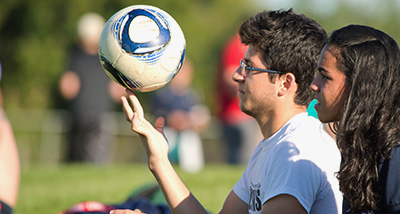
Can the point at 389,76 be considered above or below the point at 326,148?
above

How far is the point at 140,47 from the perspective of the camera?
316 cm

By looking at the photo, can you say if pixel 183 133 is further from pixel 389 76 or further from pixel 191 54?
pixel 191 54

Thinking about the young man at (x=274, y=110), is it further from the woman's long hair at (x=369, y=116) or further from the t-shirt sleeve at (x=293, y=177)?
the woman's long hair at (x=369, y=116)

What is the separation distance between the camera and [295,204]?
273 centimetres

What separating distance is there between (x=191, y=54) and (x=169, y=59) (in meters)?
24.9

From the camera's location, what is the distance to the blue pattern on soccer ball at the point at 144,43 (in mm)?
3156

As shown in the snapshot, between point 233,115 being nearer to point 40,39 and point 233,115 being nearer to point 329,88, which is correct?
point 329,88

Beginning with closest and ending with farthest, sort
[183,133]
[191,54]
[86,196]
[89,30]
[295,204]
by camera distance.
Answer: [295,204]
[86,196]
[89,30]
[183,133]
[191,54]

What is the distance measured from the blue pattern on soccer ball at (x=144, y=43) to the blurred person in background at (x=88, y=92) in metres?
6.55

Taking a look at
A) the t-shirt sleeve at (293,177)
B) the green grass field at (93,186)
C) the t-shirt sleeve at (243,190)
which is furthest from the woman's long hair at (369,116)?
the green grass field at (93,186)

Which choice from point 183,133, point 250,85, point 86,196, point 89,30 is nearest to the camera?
point 250,85

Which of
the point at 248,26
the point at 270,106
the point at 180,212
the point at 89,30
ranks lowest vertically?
the point at 89,30

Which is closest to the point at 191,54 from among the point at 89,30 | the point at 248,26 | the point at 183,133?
the point at 183,133

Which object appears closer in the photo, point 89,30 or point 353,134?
A: point 353,134
